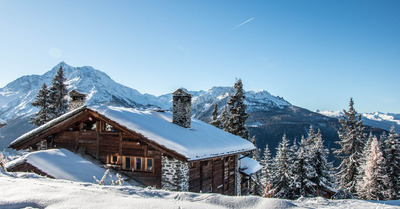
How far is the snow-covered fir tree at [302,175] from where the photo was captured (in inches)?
917

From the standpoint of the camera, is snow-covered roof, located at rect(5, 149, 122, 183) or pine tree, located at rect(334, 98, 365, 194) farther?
pine tree, located at rect(334, 98, 365, 194)

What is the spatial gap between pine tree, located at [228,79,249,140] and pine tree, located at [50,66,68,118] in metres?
17.6

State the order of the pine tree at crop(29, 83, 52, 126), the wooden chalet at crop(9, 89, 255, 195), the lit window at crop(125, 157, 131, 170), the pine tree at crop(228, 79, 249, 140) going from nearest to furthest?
the wooden chalet at crop(9, 89, 255, 195)
the lit window at crop(125, 157, 131, 170)
the pine tree at crop(29, 83, 52, 126)
the pine tree at crop(228, 79, 249, 140)

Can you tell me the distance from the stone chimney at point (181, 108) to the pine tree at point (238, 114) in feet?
37.7

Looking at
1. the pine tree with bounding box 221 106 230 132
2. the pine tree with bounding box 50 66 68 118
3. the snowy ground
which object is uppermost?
the pine tree with bounding box 50 66 68 118

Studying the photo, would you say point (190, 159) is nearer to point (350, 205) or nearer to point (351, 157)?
point (350, 205)

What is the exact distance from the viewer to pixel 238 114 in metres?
27.0

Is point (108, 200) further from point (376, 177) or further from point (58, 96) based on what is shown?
point (376, 177)

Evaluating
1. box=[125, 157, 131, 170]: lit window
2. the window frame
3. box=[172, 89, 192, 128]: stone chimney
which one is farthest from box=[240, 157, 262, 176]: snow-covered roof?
box=[125, 157, 131, 170]: lit window

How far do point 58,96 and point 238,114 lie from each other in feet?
62.7

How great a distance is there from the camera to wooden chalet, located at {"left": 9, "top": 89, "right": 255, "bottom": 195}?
11930mm

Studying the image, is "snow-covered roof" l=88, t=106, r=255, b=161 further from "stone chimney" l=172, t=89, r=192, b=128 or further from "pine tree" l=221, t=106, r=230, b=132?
"pine tree" l=221, t=106, r=230, b=132

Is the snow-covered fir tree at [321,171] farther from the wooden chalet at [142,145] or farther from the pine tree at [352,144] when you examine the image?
the wooden chalet at [142,145]

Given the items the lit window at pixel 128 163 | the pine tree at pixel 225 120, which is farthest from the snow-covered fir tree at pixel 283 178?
the lit window at pixel 128 163
